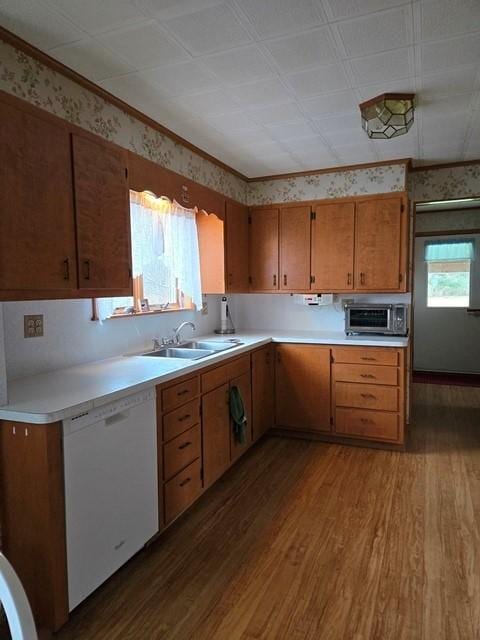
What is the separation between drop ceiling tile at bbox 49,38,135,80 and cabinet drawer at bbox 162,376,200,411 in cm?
159

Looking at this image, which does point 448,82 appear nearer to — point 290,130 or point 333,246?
point 290,130

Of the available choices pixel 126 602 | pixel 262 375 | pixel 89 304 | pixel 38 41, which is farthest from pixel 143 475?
pixel 38 41

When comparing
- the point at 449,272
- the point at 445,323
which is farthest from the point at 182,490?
the point at 449,272

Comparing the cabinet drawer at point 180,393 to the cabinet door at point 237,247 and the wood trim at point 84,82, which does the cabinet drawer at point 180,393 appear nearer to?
the cabinet door at point 237,247

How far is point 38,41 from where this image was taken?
181 cm

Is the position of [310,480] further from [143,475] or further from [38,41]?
[38,41]

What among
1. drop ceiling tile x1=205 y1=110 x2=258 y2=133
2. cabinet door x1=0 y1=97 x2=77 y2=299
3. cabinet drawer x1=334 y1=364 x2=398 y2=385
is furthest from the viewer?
cabinet drawer x1=334 y1=364 x2=398 y2=385

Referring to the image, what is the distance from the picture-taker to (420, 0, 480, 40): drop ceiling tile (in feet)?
5.32

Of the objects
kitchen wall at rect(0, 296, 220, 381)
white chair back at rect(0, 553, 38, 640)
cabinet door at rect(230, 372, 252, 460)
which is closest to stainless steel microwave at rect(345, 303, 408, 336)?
cabinet door at rect(230, 372, 252, 460)

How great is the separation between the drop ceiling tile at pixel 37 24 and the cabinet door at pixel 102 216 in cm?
38

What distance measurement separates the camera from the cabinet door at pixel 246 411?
3133 millimetres

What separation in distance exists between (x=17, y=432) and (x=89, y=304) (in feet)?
3.51

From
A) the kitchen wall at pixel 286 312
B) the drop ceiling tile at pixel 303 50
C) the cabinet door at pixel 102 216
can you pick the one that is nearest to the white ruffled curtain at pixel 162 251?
the cabinet door at pixel 102 216

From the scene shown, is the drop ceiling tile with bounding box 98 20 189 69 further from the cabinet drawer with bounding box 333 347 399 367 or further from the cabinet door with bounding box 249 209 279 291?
the cabinet drawer with bounding box 333 347 399 367
